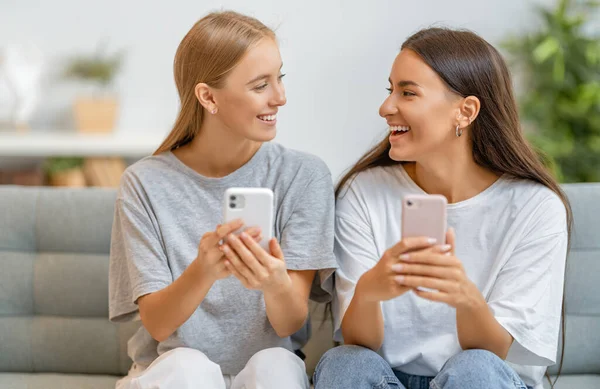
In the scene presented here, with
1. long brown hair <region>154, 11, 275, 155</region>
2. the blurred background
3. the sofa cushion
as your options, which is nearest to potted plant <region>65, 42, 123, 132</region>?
the blurred background

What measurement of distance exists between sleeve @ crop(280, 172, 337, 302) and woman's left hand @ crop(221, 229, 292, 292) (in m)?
0.16

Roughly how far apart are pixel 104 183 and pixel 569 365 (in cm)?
277

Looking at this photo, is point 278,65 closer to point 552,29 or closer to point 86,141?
point 86,141

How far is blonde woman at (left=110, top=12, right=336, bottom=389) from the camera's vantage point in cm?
166

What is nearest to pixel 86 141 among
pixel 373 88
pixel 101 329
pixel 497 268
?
pixel 373 88

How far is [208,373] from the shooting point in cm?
154

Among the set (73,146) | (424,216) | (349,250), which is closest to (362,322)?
(349,250)

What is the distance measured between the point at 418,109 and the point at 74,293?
1002 millimetres

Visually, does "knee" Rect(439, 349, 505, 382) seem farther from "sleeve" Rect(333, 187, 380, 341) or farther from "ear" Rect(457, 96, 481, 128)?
"ear" Rect(457, 96, 481, 128)

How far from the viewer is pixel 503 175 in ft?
5.84

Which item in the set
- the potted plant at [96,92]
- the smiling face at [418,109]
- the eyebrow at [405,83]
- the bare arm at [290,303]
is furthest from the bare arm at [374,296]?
the potted plant at [96,92]

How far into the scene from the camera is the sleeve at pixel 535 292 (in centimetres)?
156

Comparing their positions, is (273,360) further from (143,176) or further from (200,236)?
(143,176)

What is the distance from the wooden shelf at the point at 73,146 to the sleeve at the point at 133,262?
2.24 meters
